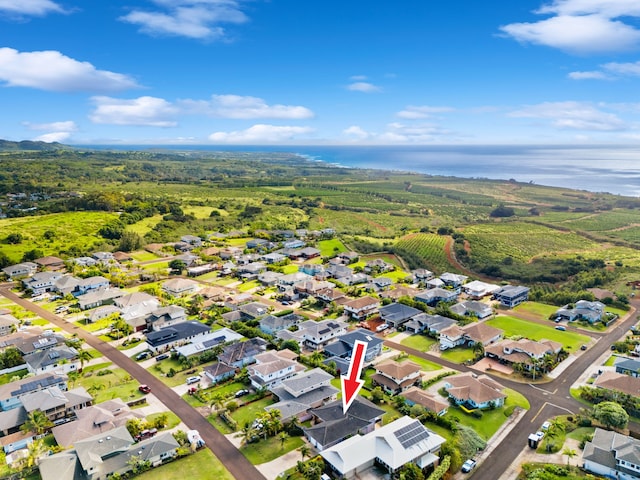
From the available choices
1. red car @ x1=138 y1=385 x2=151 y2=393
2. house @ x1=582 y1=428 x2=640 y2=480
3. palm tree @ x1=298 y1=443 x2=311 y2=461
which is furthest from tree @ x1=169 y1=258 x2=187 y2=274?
house @ x1=582 y1=428 x2=640 y2=480

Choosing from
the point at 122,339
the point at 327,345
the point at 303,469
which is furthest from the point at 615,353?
the point at 122,339

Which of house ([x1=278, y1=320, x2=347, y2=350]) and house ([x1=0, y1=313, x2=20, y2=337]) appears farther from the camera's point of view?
house ([x1=0, y1=313, x2=20, y2=337])

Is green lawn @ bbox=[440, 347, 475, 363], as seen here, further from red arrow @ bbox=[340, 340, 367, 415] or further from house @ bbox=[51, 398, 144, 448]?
house @ bbox=[51, 398, 144, 448]

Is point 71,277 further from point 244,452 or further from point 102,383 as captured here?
point 244,452

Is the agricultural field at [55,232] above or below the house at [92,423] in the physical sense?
above

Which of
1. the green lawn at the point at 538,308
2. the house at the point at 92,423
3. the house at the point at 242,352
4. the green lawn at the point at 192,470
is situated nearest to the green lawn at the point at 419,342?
the house at the point at 242,352

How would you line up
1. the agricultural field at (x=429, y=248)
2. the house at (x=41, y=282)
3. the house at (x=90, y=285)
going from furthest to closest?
the agricultural field at (x=429, y=248) < the house at (x=90, y=285) < the house at (x=41, y=282)

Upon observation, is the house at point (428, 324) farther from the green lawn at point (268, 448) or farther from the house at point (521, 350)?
the green lawn at point (268, 448)
